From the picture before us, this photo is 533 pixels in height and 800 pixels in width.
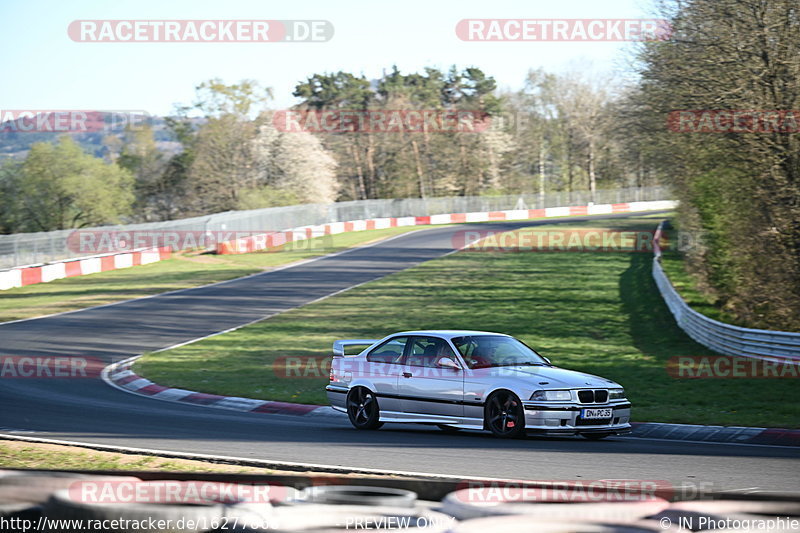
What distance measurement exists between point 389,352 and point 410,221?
57.7m

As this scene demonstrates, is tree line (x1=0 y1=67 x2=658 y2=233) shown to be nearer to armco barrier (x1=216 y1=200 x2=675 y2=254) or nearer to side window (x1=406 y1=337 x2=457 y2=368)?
armco barrier (x1=216 y1=200 x2=675 y2=254)

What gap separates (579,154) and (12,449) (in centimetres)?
9800

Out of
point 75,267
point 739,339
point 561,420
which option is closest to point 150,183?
point 75,267

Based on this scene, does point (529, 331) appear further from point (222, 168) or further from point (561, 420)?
point (222, 168)

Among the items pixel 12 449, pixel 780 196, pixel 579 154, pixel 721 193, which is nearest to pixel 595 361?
pixel 780 196

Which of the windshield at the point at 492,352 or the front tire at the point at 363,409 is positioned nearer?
the windshield at the point at 492,352

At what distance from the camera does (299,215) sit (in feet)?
187

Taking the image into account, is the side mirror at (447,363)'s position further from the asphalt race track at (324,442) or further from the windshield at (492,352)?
the asphalt race track at (324,442)

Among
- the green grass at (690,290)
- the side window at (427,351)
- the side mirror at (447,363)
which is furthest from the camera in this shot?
the green grass at (690,290)

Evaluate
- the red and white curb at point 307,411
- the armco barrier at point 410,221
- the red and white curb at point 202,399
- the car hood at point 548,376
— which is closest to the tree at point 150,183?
the armco barrier at point 410,221

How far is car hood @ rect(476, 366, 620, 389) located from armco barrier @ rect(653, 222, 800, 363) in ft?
21.3

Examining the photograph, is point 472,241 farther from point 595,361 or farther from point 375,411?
point 375,411

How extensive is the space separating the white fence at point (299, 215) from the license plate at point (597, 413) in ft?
93.0

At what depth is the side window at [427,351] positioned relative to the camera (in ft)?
37.9
